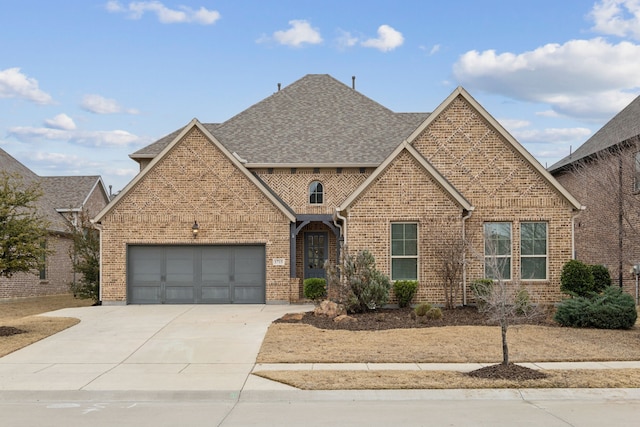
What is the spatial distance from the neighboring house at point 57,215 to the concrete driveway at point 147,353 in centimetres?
1249

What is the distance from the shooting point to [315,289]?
2500cm

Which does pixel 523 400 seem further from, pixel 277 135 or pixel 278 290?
pixel 277 135

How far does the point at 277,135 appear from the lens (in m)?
30.2

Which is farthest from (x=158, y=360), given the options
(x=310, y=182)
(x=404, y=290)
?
(x=310, y=182)

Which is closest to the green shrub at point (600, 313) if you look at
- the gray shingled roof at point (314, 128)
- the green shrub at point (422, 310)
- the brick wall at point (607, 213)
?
the green shrub at point (422, 310)

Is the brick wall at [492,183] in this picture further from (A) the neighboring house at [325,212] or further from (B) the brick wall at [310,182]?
(B) the brick wall at [310,182]

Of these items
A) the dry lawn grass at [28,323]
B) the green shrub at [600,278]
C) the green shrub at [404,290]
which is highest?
the green shrub at [600,278]

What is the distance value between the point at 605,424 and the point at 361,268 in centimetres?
1188

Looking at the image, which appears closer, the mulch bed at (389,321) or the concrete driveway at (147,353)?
the concrete driveway at (147,353)

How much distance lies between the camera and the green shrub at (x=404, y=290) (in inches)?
847

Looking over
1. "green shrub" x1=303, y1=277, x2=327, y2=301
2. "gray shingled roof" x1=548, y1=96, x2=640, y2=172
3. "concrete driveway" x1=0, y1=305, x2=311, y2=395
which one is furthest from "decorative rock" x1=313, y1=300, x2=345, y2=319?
"gray shingled roof" x1=548, y1=96, x2=640, y2=172

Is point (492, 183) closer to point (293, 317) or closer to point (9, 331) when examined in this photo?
point (293, 317)

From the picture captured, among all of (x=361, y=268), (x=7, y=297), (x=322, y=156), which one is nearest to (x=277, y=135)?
(x=322, y=156)

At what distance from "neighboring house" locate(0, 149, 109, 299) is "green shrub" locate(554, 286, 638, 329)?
22.2 meters
